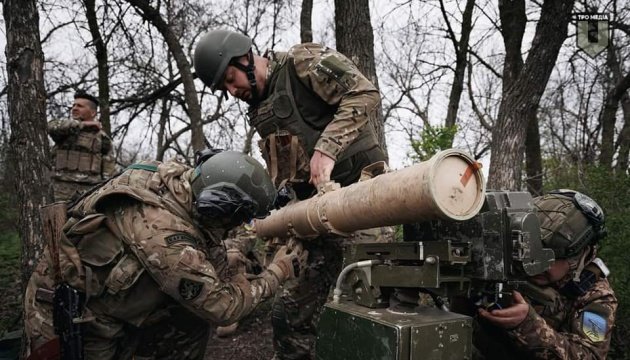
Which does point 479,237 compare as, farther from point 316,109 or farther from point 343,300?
point 316,109

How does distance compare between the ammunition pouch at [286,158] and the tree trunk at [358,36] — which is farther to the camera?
the tree trunk at [358,36]

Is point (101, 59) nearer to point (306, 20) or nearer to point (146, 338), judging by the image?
point (306, 20)

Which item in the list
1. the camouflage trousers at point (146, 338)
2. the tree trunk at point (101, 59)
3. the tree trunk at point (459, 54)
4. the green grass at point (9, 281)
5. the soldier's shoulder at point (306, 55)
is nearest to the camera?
the camouflage trousers at point (146, 338)

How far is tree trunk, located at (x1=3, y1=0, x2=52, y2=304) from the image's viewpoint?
12.9ft

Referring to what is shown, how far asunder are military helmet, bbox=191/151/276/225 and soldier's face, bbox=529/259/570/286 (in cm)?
156

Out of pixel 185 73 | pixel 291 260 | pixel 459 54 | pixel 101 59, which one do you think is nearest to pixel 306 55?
pixel 291 260

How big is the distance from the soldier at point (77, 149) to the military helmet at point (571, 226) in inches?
228

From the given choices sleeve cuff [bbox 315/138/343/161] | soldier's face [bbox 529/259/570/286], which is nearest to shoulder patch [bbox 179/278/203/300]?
sleeve cuff [bbox 315/138/343/161]

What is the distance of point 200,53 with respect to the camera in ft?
10.2

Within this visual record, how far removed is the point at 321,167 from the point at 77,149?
16.5ft

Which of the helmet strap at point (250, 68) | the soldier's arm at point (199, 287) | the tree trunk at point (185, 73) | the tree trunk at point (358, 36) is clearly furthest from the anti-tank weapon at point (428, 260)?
the tree trunk at point (185, 73)

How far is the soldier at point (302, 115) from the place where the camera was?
299 cm

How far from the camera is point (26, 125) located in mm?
3943

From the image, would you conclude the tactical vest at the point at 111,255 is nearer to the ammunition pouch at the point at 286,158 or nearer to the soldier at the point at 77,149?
the ammunition pouch at the point at 286,158
